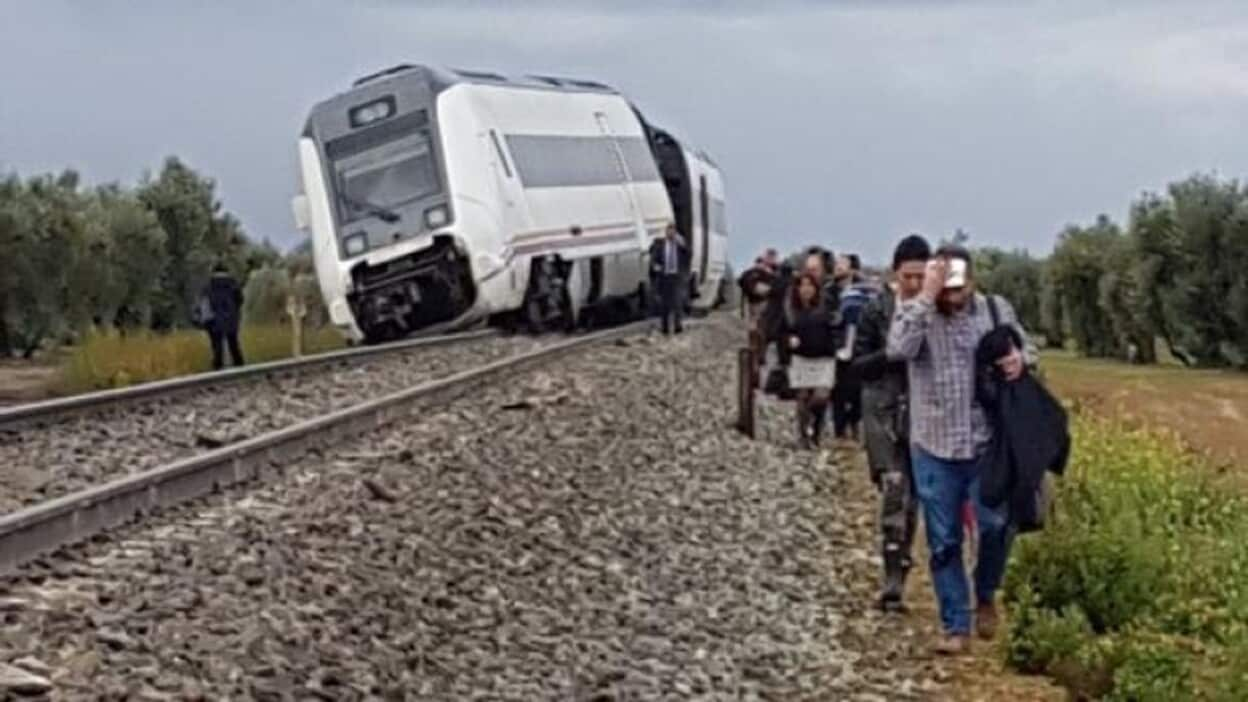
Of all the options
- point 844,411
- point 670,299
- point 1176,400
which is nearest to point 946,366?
point 844,411

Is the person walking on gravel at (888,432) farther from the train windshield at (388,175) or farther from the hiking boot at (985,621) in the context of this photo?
the train windshield at (388,175)

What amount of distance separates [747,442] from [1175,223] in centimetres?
4387

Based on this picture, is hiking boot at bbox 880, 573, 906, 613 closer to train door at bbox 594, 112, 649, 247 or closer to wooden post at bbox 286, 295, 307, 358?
wooden post at bbox 286, 295, 307, 358

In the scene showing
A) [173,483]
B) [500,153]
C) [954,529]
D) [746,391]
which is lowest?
[954,529]

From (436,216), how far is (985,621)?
22.2 meters

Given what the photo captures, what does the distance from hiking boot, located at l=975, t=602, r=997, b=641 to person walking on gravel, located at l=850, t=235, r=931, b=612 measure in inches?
25.0

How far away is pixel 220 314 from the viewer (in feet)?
113

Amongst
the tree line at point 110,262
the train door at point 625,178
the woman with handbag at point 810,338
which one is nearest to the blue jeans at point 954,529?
the woman with handbag at point 810,338

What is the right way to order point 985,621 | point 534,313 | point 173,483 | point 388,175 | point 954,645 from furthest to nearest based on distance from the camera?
1. point 534,313
2. point 388,175
3. point 173,483
4. point 985,621
5. point 954,645

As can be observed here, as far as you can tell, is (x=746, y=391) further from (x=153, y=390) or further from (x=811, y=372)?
(x=153, y=390)

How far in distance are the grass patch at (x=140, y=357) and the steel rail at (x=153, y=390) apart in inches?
129

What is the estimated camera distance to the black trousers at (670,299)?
39.6 m

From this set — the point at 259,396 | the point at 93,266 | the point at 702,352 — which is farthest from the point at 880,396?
the point at 93,266

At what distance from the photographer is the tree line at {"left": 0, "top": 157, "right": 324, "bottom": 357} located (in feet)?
161
